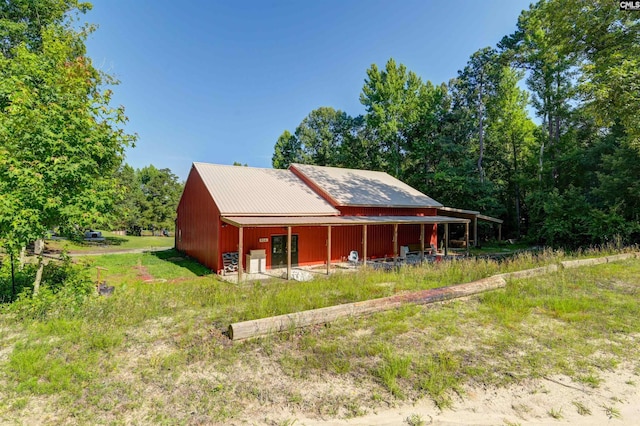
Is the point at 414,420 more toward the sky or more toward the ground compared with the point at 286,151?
more toward the ground

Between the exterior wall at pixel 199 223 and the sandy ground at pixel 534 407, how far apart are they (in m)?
10.2

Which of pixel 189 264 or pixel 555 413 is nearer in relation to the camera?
pixel 555 413

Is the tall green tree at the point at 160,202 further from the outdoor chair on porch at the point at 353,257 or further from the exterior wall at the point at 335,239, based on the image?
the outdoor chair on porch at the point at 353,257

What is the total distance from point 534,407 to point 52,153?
841 cm

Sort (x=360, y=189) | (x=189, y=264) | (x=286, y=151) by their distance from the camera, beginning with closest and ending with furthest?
(x=189, y=264) → (x=360, y=189) → (x=286, y=151)

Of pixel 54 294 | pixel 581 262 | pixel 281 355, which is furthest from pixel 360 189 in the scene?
pixel 54 294

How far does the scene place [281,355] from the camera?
4309 mm

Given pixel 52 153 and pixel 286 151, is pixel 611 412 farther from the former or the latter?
pixel 286 151

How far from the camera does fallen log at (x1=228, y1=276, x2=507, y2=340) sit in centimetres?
472

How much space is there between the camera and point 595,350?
450 cm

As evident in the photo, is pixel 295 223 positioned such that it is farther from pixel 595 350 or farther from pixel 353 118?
pixel 353 118

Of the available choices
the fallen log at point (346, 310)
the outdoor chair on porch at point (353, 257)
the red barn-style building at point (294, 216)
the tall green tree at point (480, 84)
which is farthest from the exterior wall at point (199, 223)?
the tall green tree at point (480, 84)

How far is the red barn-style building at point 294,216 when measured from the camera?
1235 centimetres

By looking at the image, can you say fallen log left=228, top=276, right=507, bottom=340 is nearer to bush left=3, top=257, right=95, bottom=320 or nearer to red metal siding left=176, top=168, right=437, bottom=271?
bush left=3, top=257, right=95, bottom=320
